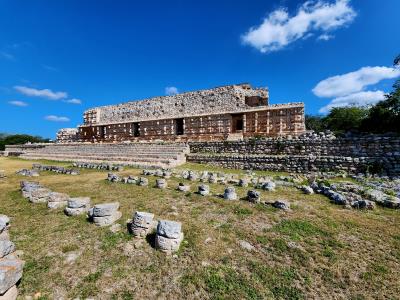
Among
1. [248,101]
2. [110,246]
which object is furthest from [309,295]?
[248,101]

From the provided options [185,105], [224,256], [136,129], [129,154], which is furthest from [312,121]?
[224,256]

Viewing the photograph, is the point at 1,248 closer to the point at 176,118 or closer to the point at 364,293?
the point at 364,293

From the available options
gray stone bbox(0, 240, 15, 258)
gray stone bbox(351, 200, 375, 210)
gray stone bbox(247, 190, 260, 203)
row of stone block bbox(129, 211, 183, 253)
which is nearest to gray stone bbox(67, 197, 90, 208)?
gray stone bbox(0, 240, 15, 258)

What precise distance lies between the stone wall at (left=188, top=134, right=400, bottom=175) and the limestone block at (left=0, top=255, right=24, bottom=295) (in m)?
14.2

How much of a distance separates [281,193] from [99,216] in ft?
20.5

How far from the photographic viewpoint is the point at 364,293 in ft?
12.1

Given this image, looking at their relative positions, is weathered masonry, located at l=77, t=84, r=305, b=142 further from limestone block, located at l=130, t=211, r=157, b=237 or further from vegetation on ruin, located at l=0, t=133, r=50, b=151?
vegetation on ruin, located at l=0, t=133, r=50, b=151

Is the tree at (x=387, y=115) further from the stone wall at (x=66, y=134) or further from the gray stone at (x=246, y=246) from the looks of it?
the stone wall at (x=66, y=134)

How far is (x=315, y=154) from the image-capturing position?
15633 millimetres

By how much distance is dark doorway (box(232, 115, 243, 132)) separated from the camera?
2272 centimetres

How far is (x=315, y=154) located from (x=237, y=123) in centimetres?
901

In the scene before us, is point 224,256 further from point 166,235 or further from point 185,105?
point 185,105

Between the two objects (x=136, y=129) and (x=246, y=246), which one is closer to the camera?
(x=246, y=246)

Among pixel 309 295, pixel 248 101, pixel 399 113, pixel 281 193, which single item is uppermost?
pixel 248 101
